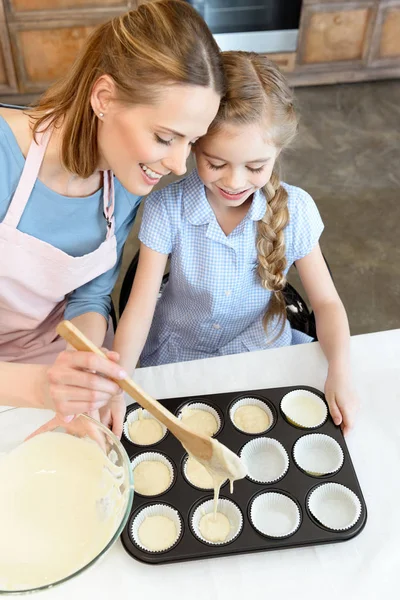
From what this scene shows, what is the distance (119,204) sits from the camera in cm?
155

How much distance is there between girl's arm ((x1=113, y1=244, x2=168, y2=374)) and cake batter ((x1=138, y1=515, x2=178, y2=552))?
0.42 meters

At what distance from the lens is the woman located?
1135 mm

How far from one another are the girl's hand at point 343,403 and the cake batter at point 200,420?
9.9 inches

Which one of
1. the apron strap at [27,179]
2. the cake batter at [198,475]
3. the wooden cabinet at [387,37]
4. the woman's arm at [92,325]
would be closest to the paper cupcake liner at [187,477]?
the cake batter at [198,475]

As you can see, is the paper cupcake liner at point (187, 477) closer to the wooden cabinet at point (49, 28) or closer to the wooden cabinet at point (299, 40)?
the wooden cabinet at point (299, 40)

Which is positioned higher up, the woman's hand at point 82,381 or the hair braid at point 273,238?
the woman's hand at point 82,381

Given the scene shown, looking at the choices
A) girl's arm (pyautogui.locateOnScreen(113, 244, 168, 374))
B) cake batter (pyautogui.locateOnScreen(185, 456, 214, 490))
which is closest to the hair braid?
girl's arm (pyautogui.locateOnScreen(113, 244, 168, 374))

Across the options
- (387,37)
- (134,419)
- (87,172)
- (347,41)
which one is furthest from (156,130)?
(387,37)

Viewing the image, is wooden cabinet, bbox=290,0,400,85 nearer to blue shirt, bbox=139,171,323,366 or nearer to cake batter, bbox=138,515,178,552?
blue shirt, bbox=139,171,323,366

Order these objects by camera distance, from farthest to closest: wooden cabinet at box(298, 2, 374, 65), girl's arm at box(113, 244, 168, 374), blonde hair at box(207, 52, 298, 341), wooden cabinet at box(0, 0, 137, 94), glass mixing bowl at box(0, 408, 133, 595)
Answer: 1. wooden cabinet at box(298, 2, 374, 65)
2. wooden cabinet at box(0, 0, 137, 94)
3. girl's arm at box(113, 244, 168, 374)
4. blonde hair at box(207, 52, 298, 341)
5. glass mixing bowl at box(0, 408, 133, 595)

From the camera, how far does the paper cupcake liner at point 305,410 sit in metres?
1.21

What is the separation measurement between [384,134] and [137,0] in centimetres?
181

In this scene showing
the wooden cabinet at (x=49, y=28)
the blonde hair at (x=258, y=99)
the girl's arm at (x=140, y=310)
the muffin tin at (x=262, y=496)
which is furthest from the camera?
the wooden cabinet at (x=49, y=28)

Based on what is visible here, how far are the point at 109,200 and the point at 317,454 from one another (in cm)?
82
